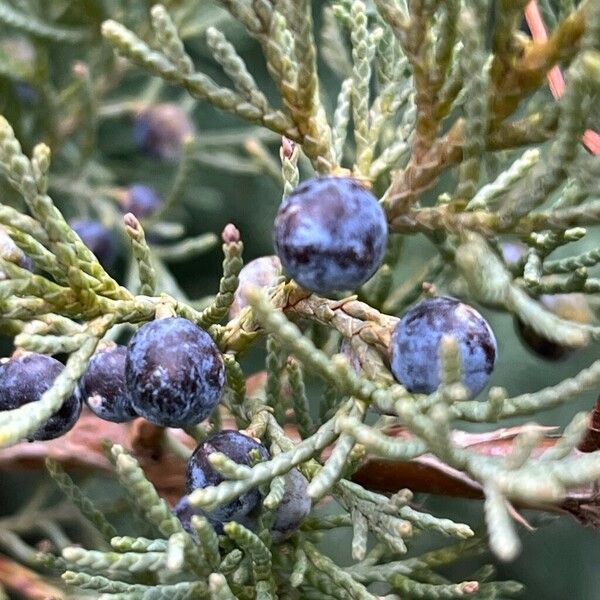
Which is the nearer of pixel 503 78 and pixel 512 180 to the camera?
pixel 503 78

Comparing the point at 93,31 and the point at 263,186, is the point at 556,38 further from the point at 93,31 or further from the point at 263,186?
the point at 263,186

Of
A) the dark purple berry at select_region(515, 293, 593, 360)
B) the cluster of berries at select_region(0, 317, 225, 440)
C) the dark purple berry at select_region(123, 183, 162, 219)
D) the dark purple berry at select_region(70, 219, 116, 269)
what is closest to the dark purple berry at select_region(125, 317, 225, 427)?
the cluster of berries at select_region(0, 317, 225, 440)

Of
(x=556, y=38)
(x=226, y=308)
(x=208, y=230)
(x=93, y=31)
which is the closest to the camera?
(x=556, y=38)

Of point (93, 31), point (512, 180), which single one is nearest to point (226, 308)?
point (512, 180)

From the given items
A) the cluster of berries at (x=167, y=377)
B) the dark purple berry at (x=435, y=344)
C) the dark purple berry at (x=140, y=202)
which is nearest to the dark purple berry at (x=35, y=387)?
the cluster of berries at (x=167, y=377)

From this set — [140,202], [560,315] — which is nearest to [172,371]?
[560,315]

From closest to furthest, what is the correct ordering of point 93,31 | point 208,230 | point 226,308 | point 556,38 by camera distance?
1. point 556,38
2. point 226,308
3. point 93,31
4. point 208,230

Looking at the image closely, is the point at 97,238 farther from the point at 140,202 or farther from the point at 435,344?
the point at 435,344
